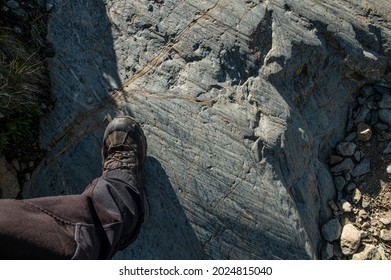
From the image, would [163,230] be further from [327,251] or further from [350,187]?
[350,187]

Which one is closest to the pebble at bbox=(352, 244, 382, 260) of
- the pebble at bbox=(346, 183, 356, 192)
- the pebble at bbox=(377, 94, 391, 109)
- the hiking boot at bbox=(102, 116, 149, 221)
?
the pebble at bbox=(346, 183, 356, 192)

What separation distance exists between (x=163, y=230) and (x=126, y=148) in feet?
2.89

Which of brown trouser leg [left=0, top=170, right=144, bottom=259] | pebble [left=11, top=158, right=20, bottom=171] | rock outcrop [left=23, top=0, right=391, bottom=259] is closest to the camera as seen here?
brown trouser leg [left=0, top=170, right=144, bottom=259]

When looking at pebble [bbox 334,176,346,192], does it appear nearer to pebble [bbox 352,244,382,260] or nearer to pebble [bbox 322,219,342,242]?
pebble [bbox 322,219,342,242]

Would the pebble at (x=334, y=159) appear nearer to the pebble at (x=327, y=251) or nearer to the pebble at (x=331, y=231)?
the pebble at (x=331, y=231)

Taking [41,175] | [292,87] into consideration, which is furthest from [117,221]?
[292,87]

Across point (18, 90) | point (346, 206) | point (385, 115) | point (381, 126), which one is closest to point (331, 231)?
point (346, 206)

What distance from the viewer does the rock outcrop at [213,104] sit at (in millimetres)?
4035

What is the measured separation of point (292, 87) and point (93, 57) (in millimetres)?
2035

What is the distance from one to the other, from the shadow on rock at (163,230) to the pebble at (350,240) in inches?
59.3

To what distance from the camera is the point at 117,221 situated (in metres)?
3.40

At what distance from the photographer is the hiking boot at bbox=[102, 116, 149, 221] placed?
4047 millimetres

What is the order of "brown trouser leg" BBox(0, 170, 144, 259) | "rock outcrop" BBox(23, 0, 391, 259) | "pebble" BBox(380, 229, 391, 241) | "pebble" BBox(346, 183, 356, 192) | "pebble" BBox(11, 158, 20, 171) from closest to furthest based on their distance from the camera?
"brown trouser leg" BBox(0, 170, 144, 259) → "rock outcrop" BBox(23, 0, 391, 259) → "pebble" BBox(11, 158, 20, 171) → "pebble" BBox(380, 229, 391, 241) → "pebble" BBox(346, 183, 356, 192)

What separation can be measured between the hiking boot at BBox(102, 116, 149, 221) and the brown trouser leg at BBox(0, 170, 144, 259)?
0.12 meters
